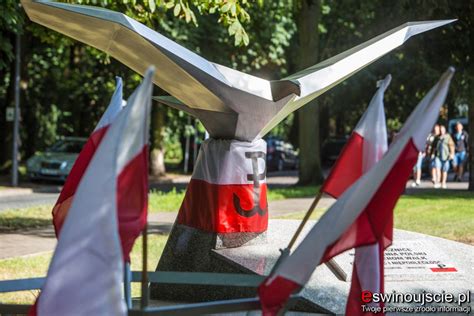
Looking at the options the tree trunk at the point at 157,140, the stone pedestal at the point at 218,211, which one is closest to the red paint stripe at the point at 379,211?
the stone pedestal at the point at 218,211

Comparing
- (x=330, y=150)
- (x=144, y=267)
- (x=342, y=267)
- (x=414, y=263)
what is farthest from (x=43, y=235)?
(x=330, y=150)

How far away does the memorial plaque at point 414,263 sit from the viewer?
659cm

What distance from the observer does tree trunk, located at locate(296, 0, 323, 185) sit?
2133 centimetres

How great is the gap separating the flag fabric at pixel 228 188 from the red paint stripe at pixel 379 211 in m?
3.16

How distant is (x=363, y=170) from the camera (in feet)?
14.0

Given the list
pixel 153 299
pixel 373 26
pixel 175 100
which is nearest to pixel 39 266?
pixel 153 299

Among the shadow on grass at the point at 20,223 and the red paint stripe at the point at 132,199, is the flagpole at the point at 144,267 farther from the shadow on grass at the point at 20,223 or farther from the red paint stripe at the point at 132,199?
the shadow on grass at the point at 20,223

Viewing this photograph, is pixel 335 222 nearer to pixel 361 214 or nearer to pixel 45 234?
pixel 361 214

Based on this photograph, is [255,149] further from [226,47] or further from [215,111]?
[226,47]

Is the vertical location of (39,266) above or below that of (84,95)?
below

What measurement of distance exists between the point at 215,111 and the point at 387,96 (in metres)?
34.2

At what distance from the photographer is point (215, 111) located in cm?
688

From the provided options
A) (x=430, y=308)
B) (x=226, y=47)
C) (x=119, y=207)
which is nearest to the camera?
(x=119, y=207)

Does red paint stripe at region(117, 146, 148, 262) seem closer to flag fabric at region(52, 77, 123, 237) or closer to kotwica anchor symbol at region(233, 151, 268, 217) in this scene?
flag fabric at region(52, 77, 123, 237)
